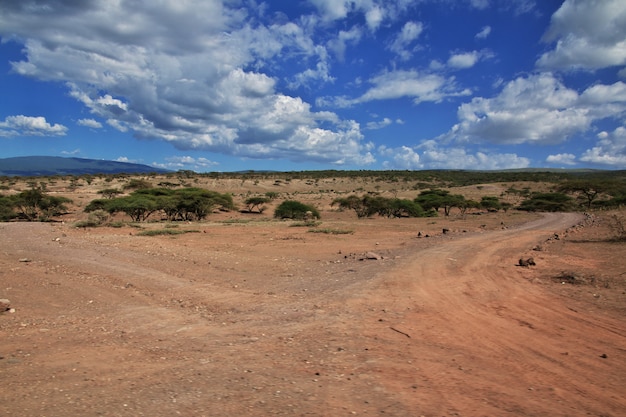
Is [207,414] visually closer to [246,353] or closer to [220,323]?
[246,353]

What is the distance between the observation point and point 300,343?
5.82m

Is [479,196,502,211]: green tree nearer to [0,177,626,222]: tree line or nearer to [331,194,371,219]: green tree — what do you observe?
[0,177,626,222]: tree line

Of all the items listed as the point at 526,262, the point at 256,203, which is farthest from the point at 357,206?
the point at 526,262

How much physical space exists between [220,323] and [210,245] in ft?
→ 32.4

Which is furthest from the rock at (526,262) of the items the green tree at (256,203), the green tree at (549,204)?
the green tree at (549,204)

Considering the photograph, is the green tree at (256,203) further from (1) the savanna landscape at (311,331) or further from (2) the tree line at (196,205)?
(1) the savanna landscape at (311,331)

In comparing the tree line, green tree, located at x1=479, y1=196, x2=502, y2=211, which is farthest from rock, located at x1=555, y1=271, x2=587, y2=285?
green tree, located at x1=479, y1=196, x2=502, y2=211

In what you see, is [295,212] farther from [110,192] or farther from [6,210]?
[110,192]

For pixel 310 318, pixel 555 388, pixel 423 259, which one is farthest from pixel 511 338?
pixel 423 259

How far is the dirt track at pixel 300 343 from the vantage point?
4.21m

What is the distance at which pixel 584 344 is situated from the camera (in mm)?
5863

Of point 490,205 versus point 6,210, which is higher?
point 490,205

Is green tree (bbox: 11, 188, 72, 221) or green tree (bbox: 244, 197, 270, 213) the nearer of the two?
green tree (bbox: 11, 188, 72, 221)

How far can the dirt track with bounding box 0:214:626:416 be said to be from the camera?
13.8 ft
